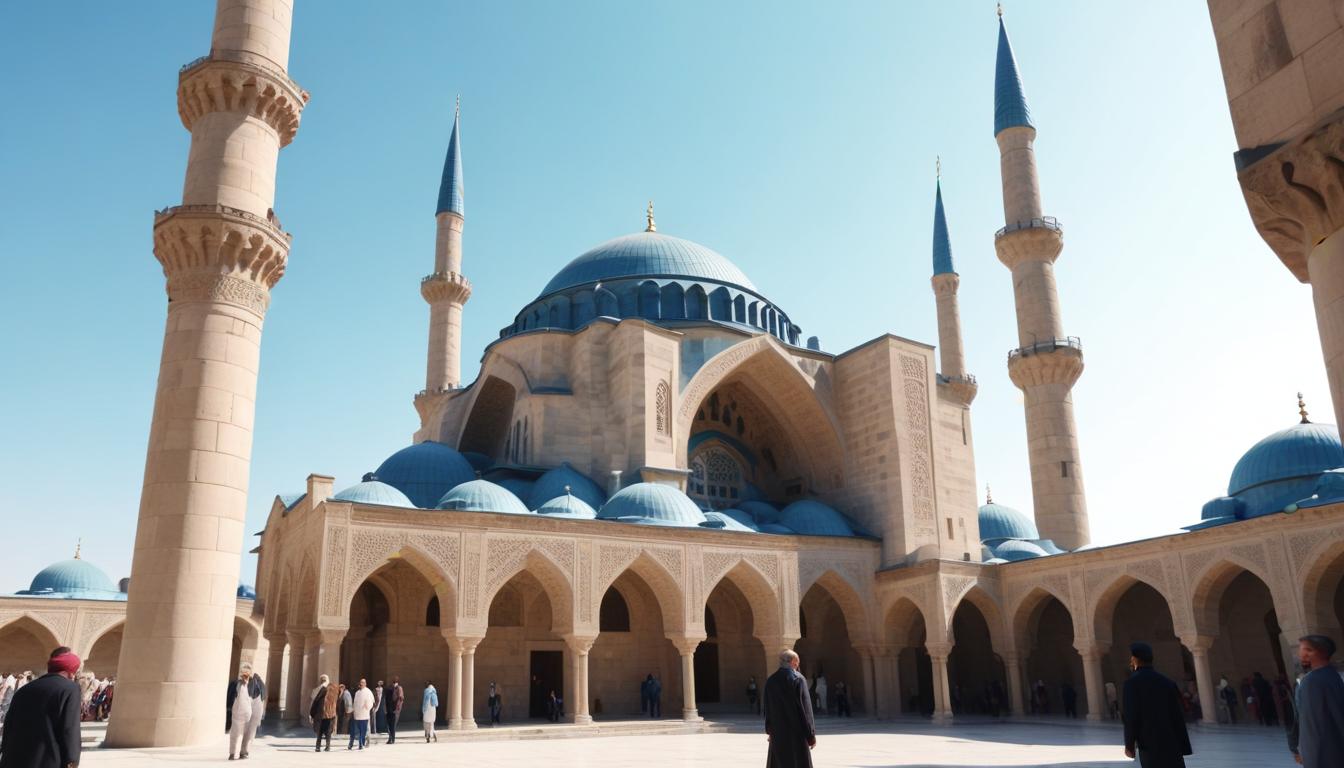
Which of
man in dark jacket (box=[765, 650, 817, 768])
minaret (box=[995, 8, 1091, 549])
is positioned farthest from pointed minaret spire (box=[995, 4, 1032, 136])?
man in dark jacket (box=[765, 650, 817, 768])

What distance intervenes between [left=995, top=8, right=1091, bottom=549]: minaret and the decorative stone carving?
17.7m

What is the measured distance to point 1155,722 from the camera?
446 centimetres

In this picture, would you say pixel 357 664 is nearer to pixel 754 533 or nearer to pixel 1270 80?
pixel 754 533

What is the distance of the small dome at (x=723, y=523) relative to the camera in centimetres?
1841

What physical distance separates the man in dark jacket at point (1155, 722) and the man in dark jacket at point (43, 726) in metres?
4.60

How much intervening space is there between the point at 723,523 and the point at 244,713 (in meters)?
10.3

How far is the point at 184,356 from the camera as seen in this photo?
1195 centimetres

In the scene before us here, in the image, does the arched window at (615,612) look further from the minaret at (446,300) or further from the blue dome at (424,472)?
the minaret at (446,300)

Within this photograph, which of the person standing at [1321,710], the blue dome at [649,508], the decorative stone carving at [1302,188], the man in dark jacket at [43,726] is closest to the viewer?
the person standing at [1321,710]

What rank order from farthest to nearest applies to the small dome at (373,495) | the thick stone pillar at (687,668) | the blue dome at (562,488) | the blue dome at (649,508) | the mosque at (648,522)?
the blue dome at (562,488), the blue dome at (649,508), the thick stone pillar at (687,668), the small dome at (373,495), the mosque at (648,522)

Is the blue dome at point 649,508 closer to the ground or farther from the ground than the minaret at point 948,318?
closer to the ground

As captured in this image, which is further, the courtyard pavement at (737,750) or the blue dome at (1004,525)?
the blue dome at (1004,525)

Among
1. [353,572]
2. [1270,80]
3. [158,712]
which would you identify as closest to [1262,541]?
[1270,80]

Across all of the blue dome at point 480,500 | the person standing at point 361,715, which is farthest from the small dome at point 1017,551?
the person standing at point 361,715
